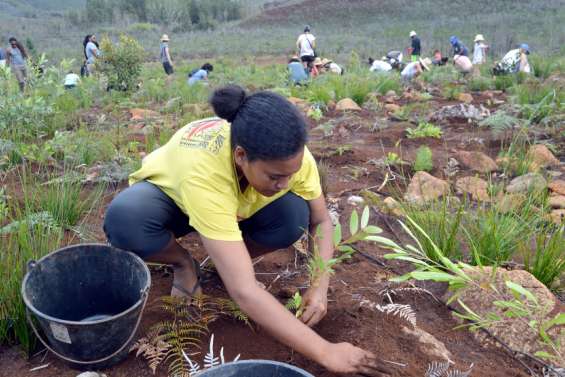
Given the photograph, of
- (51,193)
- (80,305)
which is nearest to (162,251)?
(80,305)

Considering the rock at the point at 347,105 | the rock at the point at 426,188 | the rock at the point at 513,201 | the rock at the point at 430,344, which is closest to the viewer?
the rock at the point at 430,344

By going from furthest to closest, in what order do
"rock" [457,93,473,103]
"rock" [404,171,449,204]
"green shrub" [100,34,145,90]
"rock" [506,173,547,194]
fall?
"green shrub" [100,34,145,90]
"rock" [457,93,473,103]
"rock" [404,171,449,204]
"rock" [506,173,547,194]

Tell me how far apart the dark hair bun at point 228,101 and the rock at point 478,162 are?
2.34 m

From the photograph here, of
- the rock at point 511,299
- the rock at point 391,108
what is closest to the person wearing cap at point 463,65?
the rock at point 391,108

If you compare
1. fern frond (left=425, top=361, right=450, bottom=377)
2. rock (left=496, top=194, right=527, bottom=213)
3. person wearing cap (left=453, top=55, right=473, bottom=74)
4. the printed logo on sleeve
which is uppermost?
the printed logo on sleeve

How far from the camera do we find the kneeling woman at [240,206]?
1377 mm

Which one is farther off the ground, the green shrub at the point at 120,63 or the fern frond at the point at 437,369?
the green shrub at the point at 120,63

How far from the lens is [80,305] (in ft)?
6.24

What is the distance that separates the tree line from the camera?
1389 inches

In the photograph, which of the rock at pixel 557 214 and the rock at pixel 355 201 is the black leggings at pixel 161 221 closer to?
the rock at pixel 355 201

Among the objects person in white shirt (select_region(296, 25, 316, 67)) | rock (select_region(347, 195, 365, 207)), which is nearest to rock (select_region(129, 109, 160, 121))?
rock (select_region(347, 195, 365, 207))

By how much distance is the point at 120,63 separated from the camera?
265 inches

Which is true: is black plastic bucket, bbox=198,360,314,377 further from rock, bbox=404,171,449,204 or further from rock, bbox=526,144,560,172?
rock, bbox=526,144,560,172

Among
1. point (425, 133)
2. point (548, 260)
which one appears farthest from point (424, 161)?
point (548, 260)
